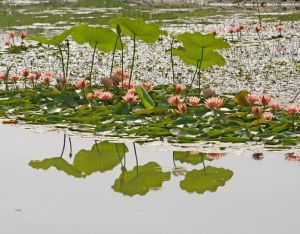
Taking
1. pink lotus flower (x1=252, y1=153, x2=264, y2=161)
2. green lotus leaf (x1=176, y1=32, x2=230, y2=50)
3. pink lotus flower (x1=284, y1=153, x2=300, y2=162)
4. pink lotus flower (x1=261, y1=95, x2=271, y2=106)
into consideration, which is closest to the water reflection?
pink lotus flower (x1=252, y1=153, x2=264, y2=161)

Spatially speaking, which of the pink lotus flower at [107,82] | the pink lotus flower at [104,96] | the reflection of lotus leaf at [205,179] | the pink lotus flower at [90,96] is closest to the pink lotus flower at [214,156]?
the reflection of lotus leaf at [205,179]

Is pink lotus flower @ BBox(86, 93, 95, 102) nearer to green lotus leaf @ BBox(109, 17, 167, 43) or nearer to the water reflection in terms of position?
green lotus leaf @ BBox(109, 17, 167, 43)

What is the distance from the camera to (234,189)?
4.69 m

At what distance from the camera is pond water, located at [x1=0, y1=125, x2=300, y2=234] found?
13.3 ft

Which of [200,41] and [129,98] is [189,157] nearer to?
[129,98]

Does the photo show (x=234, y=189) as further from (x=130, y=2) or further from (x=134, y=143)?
(x=130, y=2)

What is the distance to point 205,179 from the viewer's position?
496cm

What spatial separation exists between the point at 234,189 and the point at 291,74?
472 cm

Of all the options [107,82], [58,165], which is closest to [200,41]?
[107,82]

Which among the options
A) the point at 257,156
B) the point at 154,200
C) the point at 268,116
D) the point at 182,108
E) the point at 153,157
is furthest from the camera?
the point at 182,108

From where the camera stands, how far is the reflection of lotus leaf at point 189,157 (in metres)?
5.37

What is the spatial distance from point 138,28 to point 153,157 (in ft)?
6.21

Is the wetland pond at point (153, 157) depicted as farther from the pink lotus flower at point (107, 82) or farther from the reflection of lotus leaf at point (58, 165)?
the pink lotus flower at point (107, 82)

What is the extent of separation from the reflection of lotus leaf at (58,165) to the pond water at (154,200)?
0.06 metres
